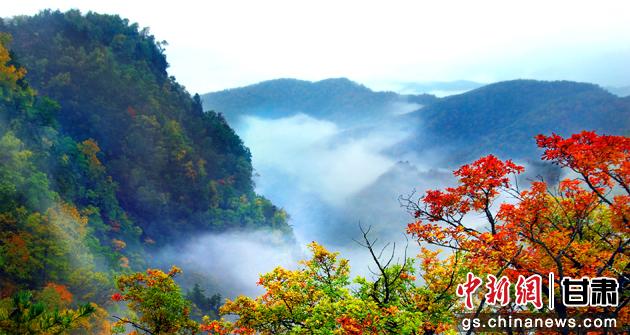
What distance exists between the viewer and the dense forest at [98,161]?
3562 cm

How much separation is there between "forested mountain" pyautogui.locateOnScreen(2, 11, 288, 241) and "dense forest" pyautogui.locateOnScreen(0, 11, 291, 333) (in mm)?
197

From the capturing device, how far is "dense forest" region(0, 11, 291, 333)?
1403 inches

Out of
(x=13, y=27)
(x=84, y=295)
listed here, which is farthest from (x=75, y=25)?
(x=84, y=295)

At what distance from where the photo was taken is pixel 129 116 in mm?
77188

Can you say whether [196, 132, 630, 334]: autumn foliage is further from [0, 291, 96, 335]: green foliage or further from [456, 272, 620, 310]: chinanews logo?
[0, 291, 96, 335]: green foliage

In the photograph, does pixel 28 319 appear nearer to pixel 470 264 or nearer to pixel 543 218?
pixel 470 264

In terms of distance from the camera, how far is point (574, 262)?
473 inches

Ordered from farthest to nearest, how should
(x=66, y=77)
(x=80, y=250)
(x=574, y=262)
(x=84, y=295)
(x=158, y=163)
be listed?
1. (x=158, y=163)
2. (x=66, y=77)
3. (x=80, y=250)
4. (x=84, y=295)
5. (x=574, y=262)

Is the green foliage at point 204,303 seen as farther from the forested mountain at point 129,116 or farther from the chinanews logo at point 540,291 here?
the chinanews logo at point 540,291

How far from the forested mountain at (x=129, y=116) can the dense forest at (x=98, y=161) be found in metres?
0.20

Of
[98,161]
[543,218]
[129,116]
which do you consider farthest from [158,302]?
[129,116]

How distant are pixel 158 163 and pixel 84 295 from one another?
43.5m

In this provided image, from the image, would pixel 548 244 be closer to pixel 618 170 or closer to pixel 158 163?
pixel 618 170

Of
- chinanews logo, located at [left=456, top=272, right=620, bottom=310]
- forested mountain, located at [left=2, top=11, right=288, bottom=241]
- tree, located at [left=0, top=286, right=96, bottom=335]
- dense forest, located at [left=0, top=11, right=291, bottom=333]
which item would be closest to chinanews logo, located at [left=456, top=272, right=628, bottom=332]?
chinanews logo, located at [left=456, top=272, right=620, bottom=310]
